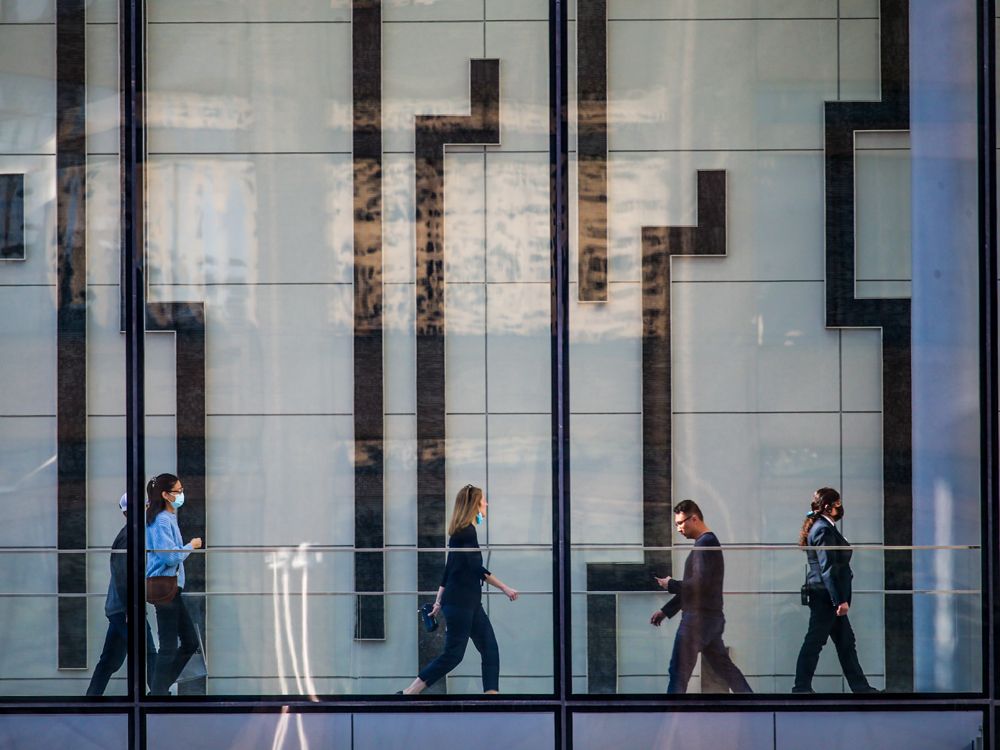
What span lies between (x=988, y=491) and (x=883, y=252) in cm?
169

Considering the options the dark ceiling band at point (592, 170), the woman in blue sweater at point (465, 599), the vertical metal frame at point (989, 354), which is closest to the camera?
the vertical metal frame at point (989, 354)

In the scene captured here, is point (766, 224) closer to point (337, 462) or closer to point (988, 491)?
point (988, 491)

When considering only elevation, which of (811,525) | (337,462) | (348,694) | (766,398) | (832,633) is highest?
(766,398)

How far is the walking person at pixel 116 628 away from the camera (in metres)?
6.63

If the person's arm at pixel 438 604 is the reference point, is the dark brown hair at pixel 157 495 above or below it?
above

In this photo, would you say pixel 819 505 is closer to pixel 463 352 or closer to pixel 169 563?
pixel 463 352

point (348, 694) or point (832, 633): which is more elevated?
point (832, 633)

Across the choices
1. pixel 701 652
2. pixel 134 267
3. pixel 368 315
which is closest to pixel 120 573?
pixel 134 267

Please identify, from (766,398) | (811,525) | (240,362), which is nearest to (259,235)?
(240,362)

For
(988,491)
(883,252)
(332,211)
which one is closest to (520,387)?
(332,211)

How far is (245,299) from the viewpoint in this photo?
22.2 ft

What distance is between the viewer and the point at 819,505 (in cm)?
668

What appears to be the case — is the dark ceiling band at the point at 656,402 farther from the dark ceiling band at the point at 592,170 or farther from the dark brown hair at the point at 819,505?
the dark brown hair at the point at 819,505

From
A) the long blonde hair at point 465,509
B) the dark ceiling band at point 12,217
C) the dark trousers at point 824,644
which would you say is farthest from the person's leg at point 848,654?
the dark ceiling band at point 12,217
